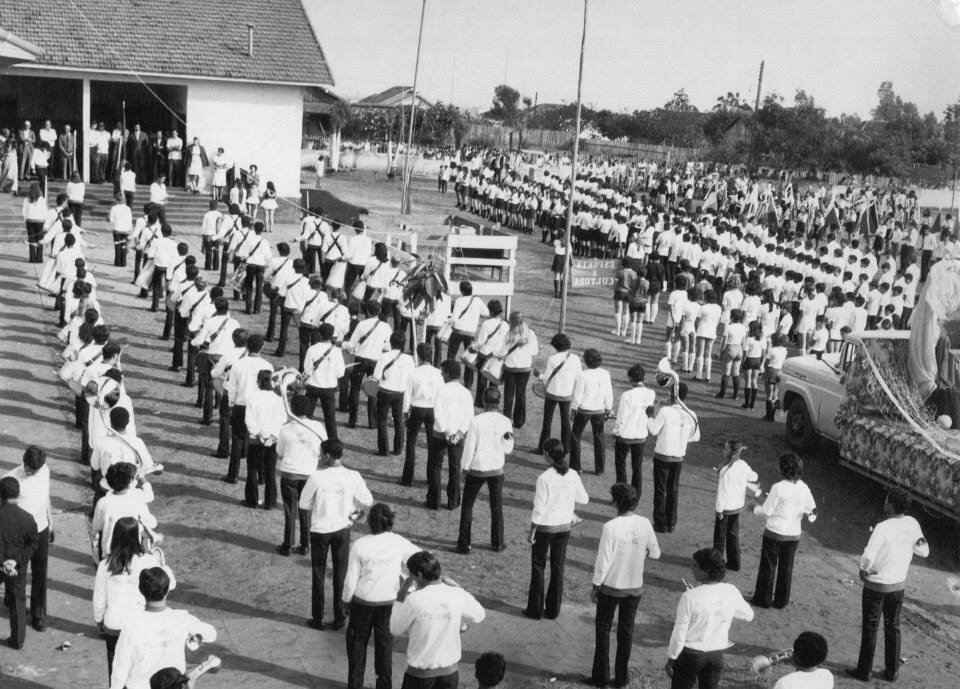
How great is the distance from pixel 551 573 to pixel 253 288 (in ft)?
39.5

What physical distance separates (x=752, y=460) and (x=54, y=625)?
9879 millimetres

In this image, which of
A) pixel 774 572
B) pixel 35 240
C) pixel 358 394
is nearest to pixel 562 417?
pixel 358 394

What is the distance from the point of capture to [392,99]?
234ft

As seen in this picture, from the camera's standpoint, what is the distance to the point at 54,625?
9828 mm

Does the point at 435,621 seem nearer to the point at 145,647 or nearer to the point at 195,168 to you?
the point at 145,647

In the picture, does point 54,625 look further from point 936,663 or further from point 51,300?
point 51,300

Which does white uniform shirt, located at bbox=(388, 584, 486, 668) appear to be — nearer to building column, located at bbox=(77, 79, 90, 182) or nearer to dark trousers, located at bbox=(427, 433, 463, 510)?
dark trousers, located at bbox=(427, 433, 463, 510)

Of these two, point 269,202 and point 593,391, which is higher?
point 269,202

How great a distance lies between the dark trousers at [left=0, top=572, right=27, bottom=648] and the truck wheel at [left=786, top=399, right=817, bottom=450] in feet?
35.4

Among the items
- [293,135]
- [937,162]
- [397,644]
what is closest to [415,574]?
[397,644]

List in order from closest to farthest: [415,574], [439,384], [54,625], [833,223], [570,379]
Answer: [415,574], [54,625], [439,384], [570,379], [833,223]

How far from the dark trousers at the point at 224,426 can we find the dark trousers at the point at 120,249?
9772 millimetres

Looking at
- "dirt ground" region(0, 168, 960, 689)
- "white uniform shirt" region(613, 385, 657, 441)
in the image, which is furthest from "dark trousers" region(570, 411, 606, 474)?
"white uniform shirt" region(613, 385, 657, 441)

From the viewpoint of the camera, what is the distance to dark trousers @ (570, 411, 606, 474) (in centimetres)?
1417
